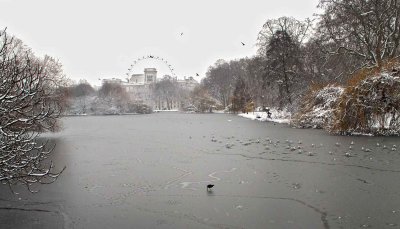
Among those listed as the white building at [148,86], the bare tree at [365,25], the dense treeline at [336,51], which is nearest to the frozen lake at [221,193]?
the dense treeline at [336,51]

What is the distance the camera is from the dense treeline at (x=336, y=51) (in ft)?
76.6

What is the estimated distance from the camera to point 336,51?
3092cm

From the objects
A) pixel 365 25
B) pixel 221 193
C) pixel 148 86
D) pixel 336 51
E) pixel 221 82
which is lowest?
pixel 221 193

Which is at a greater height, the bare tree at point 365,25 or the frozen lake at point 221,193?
the bare tree at point 365,25

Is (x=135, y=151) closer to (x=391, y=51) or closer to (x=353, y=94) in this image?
(x=353, y=94)

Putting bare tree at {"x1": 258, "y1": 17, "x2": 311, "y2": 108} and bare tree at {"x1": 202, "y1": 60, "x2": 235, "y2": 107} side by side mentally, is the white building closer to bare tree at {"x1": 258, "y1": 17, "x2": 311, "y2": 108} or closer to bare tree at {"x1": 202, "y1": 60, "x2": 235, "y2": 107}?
bare tree at {"x1": 202, "y1": 60, "x2": 235, "y2": 107}

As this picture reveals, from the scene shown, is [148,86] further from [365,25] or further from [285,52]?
[365,25]

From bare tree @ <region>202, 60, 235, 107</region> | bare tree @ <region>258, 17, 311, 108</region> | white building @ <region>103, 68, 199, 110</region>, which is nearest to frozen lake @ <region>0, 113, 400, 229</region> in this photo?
bare tree @ <region>258, 17, 311, 108</region>

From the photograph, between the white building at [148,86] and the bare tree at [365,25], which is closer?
the bare tree at [365,25]

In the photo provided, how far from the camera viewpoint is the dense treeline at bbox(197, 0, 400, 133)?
76.6 ft

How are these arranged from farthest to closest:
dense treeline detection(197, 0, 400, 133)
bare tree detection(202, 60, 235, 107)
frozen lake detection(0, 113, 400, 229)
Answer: bare tree detection(202, 60, 235, 107), dense treeline detection(197, 0, 400, 133), frozen lake detection(0, 113, 400, 229)

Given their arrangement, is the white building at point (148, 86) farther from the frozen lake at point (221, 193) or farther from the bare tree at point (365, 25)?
the frozen lake at point (221, 193)

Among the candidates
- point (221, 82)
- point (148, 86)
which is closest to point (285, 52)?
point (221, 82)

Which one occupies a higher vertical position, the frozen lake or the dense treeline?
the dense treeline
